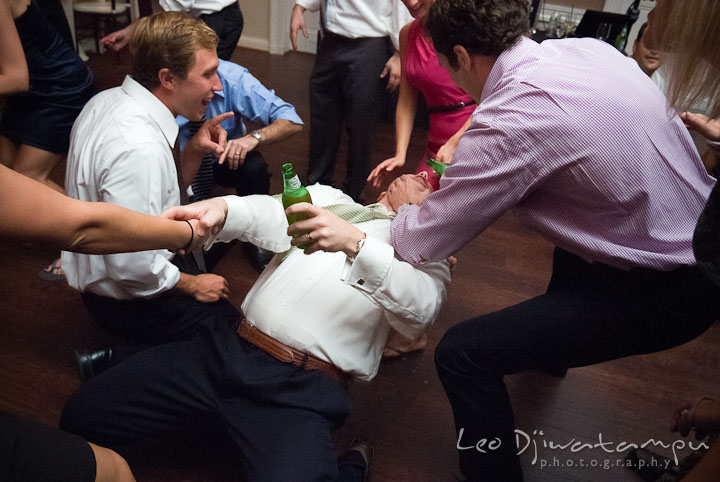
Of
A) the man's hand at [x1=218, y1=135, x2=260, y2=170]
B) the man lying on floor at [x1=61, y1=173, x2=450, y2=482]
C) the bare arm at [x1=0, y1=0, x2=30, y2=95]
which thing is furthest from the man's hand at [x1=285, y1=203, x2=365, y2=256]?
the bare arm at [x1=0, y1=0, x2=30, y2=95]

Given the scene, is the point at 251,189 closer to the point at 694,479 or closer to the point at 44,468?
the point at 44,468

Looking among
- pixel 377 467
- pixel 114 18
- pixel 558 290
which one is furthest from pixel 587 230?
pixel 114 18

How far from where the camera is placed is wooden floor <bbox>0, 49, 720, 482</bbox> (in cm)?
179

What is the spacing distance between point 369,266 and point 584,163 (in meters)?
0.55

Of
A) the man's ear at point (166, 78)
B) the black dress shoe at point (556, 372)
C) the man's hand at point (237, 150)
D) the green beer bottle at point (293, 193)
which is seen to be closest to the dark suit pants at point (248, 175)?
the man's hand at point (237, 150)

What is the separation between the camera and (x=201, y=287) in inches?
74.8

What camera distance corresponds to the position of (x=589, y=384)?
7.07 ft

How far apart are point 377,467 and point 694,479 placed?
1.08m

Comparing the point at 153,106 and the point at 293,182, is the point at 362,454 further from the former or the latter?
the point at 153,106

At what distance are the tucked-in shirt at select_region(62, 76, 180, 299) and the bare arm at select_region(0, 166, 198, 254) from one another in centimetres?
46

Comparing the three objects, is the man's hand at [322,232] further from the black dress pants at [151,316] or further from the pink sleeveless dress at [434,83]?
the pink sleeveless dress at [434,83]

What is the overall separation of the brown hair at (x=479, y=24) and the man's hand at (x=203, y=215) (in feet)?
2.55

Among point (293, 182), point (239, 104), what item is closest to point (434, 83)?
point (239, 104)

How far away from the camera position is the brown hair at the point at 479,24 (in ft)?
4.72
